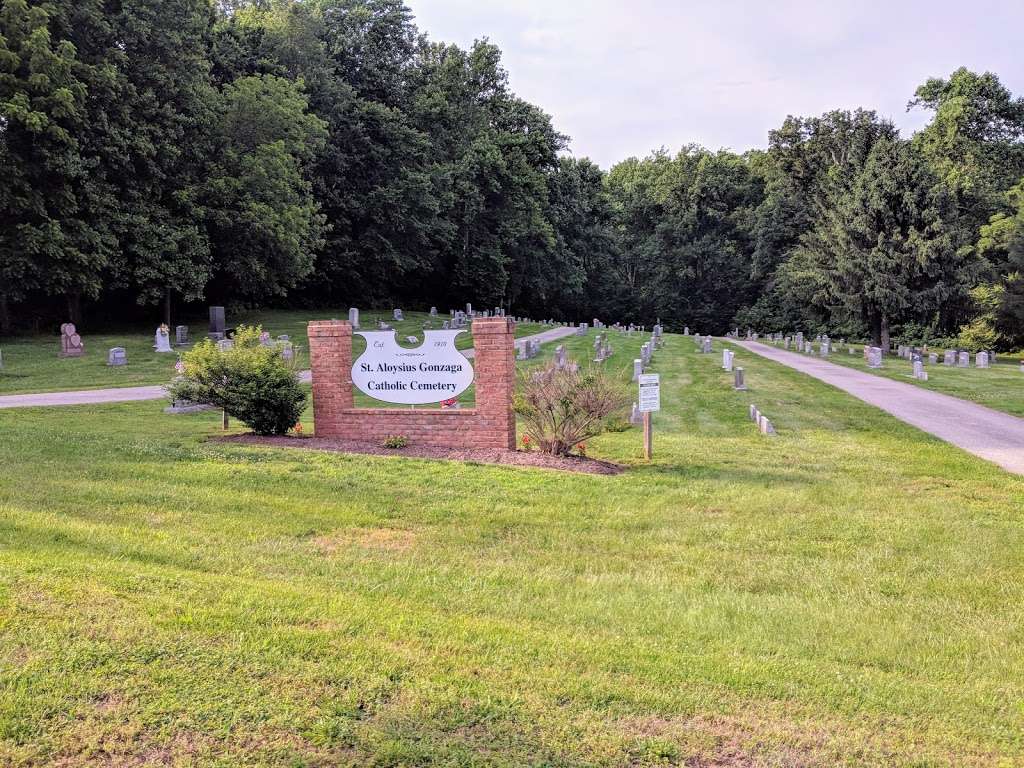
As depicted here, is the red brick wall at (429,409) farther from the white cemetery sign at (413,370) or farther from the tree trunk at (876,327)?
the tree trunk at (876,327)

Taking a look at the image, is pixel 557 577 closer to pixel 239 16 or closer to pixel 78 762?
pixel 78 762

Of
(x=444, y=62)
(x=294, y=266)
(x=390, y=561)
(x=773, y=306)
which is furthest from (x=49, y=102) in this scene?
(x=773, y=306)

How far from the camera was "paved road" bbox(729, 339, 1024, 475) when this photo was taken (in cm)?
1214

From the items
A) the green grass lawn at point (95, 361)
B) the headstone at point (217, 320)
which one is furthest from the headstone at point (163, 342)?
the headstone at point (217, 320)

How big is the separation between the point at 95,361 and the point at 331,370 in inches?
687

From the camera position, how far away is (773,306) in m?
62.5

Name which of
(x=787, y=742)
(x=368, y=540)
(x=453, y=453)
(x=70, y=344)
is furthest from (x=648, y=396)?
(x=70, y=344)

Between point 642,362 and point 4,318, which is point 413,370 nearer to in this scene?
point 642,362

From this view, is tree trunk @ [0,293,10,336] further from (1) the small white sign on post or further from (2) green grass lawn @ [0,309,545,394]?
(1) the small white sign on post

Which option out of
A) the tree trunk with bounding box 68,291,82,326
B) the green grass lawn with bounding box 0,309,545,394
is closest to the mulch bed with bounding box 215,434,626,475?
the green grass lawn with bounding box 0,309,545,394

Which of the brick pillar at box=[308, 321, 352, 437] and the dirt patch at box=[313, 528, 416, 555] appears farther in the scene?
the brick pillar at box=[308, 321, 352, 437]

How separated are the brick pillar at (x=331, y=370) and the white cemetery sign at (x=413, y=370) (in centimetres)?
20

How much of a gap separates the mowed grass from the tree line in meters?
23.2

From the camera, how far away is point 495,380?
1027 cm
